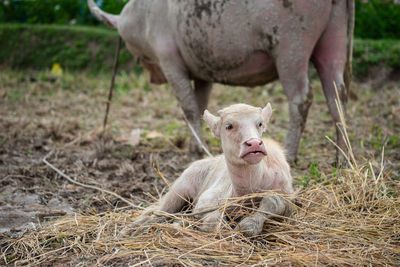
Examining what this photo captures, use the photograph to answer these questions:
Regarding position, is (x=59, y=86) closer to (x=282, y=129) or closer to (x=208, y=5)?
(x=282, y=129)

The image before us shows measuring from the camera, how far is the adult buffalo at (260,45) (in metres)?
4.15

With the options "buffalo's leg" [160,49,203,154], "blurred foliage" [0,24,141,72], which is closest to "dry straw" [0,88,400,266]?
"buffalo's leg" [160,49,203,154]

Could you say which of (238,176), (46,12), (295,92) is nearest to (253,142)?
(238,176)

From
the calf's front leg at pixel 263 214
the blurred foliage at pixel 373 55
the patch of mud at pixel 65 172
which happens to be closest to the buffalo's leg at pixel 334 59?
the patch of mud at pixel 65 172

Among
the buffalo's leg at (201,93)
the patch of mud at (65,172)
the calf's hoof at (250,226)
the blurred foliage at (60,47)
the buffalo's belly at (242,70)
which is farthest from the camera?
the blurred foliage at (60,47)

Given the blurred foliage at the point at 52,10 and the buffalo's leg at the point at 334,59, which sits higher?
the buffalo's leg at the point at 334,59

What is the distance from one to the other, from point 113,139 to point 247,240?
343 cm

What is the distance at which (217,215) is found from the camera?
280 cm

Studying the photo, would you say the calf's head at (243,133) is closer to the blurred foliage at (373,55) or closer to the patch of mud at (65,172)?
the patch of mud at (65,172)

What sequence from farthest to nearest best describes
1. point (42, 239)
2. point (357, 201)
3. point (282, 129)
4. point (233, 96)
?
1. point (233, 96)
2. point (282, 129)
3. point (357, 201)
4. point (42, 239)

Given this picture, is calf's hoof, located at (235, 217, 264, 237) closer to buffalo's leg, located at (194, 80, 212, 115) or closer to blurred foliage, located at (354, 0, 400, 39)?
buffalo's leg, located at (194, 80, 212, 115)

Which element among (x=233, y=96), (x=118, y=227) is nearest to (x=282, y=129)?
(x=233, y=96)

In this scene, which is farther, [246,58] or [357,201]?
[246,58]

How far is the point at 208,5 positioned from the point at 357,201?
90.2 inches
